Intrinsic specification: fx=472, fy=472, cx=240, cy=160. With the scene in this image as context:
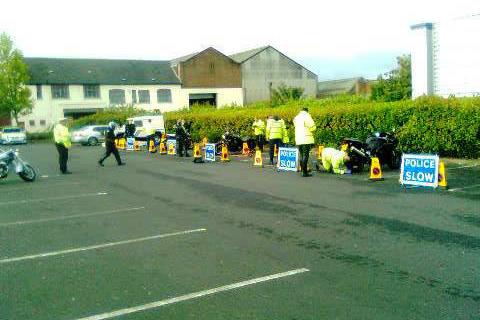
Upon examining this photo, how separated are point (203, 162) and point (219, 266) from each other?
13104 mm

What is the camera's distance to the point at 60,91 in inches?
2263

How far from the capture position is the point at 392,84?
38906 mm

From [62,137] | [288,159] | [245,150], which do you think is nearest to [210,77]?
[245,150]

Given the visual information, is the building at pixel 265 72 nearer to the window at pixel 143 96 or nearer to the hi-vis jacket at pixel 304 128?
the window at pixel 143 96

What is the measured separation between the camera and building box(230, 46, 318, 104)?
6588 cm

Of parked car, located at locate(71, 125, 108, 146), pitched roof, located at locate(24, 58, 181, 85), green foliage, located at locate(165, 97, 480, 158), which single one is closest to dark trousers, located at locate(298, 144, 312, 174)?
green foliage, located at locate(165, 97, 480, 158)

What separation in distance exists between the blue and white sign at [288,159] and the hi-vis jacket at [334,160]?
99cm

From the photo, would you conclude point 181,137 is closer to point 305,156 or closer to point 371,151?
point 305,156

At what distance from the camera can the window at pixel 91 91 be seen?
59.0 m

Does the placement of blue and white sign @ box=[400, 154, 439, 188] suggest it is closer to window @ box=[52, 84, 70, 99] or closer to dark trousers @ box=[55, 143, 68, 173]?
dark trousers @ box=[55, 143, 68, 173]

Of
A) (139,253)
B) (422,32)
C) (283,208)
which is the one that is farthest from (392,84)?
(139,253)

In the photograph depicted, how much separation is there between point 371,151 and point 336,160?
1.05m

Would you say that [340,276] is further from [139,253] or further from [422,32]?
[422,32]

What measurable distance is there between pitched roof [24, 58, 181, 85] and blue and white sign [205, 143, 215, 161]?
144ft
